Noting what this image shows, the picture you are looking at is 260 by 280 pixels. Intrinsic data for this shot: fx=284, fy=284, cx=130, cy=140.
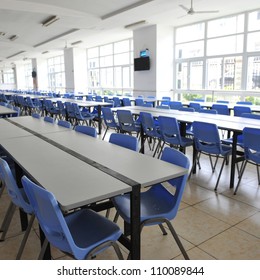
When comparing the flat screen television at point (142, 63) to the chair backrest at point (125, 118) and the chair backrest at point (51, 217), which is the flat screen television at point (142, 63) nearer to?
the chair backrest at point (125, 118)

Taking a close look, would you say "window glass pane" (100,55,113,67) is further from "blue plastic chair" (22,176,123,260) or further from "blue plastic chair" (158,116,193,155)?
"blue plastic chair" (22,176,123,260)

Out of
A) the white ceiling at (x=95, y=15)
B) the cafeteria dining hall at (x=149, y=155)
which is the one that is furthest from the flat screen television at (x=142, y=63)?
the white ceiling at (x=95, y=15)

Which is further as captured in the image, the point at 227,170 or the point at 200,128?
the point at 227,170

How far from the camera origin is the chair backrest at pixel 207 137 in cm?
329

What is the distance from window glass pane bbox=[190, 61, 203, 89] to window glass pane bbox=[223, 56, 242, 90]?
0.97 metres

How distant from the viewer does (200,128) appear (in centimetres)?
344

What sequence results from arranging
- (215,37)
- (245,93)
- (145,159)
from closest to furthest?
(145,159), (245,93), (215,37)

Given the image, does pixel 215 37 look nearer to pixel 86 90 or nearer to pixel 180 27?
pixel 180 27

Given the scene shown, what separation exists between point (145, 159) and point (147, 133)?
2.38 meters

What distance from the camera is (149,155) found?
181 inches

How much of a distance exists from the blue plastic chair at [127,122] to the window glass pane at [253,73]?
4.85m
